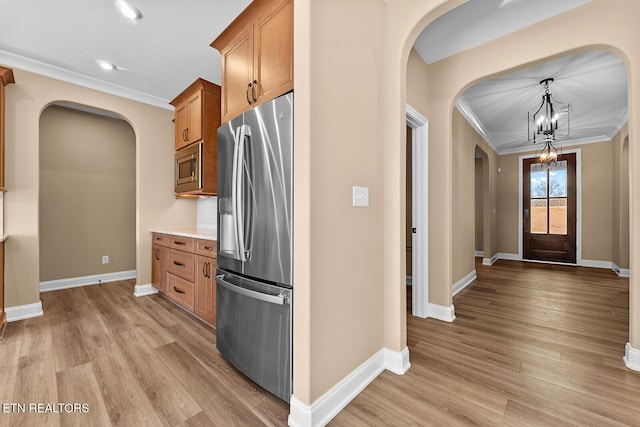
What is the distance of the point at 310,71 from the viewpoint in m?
1.38

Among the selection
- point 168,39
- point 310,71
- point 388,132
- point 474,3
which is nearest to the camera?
point 310,71

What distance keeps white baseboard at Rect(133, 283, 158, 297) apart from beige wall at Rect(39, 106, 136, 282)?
1.19m

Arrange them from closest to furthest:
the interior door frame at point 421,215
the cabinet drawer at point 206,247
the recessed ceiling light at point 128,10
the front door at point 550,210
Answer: the recessed ceiling light at point 128,10 < the cabinet drawer at point 206,247 < the interior door frame at point 421,215 < the front door at point 550,210

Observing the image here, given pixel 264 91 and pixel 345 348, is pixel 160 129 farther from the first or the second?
pixel 345 348

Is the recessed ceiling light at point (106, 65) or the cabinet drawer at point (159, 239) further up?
the recessed ceiling light at point (106, 65)

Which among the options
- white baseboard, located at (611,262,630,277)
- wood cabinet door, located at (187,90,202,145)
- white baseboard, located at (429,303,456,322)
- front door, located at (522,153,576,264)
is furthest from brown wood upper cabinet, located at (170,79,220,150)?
white baseboard, located at (611,262,630,277)

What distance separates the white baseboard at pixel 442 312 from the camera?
2781mm

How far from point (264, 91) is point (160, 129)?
2.83m

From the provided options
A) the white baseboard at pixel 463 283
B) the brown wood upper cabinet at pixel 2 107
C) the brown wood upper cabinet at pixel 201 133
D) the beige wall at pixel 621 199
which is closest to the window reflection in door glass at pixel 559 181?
the beige wall at pixel 621 199

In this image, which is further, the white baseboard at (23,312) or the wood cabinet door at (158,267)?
the wood cabinet door at (158,267)

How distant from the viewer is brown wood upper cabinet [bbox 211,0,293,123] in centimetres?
165

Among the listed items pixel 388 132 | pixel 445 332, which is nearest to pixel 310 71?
pixel 388 132

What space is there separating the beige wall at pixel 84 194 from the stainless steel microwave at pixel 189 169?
148cm

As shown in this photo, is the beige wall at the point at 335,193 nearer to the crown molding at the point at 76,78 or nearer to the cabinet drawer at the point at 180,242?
the cabinet drawer at the point at 180,242
